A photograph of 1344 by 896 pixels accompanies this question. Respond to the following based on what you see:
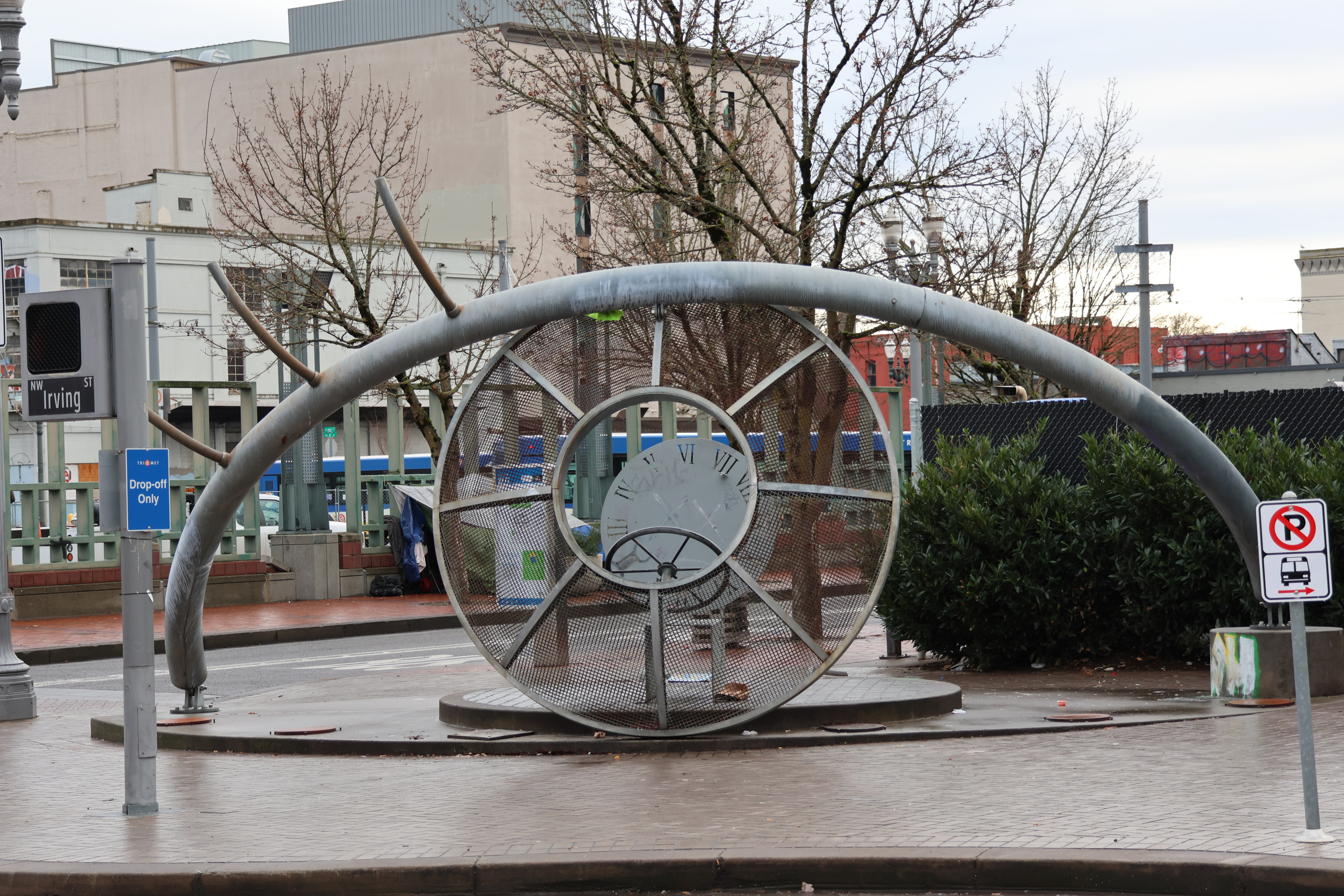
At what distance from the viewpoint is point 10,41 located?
45.4 ft

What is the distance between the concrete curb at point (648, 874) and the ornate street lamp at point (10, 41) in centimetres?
889

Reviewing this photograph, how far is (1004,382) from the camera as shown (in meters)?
34.3

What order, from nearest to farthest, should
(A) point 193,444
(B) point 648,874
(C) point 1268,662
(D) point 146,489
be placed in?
1. (B) point 648,874
2. (D) point 146,489
3. (A) point 193,444
4. (C) point 1268,662

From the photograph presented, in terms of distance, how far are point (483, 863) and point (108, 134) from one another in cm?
5737

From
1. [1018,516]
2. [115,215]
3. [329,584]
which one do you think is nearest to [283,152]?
[115,215]

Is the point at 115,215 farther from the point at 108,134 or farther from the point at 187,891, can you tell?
the point at 187,891

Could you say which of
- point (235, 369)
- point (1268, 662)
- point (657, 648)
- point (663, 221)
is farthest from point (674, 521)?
point (235, 369)

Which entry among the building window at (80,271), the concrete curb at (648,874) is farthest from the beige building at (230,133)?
the concrete curb at (648,874)

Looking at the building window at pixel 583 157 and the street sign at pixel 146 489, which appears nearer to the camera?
the street sign at pixel 146 489

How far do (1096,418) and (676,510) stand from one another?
20.2ft

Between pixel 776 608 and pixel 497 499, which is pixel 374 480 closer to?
pixel 497 499

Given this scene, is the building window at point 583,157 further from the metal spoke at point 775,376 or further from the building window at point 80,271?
the building window at point 80,271

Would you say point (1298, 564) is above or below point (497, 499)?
below

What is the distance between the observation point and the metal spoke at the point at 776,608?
33.6ft
